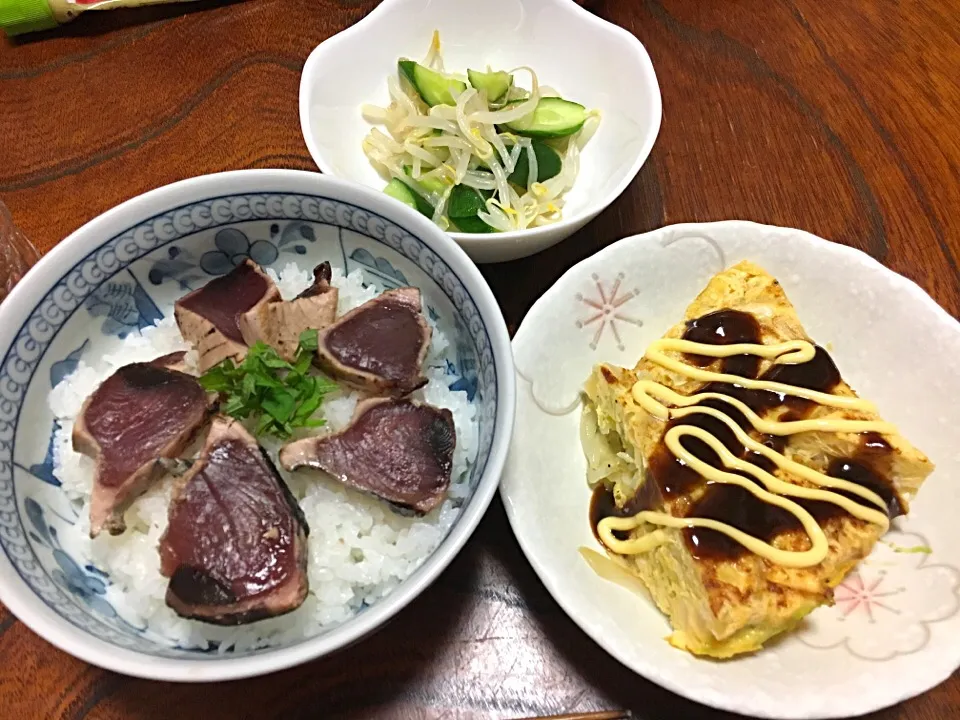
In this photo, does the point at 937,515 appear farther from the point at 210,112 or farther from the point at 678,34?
the point at 210,112

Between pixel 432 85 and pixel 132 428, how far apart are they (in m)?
1.33

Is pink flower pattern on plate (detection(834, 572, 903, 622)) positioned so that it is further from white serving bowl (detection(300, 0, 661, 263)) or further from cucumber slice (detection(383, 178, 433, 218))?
cucumber slice (detection(383, 178, 433, 218))

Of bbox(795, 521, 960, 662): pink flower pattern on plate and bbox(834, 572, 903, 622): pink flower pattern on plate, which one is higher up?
bbox(795, 521, 960, 662): pink flower pattern on plate

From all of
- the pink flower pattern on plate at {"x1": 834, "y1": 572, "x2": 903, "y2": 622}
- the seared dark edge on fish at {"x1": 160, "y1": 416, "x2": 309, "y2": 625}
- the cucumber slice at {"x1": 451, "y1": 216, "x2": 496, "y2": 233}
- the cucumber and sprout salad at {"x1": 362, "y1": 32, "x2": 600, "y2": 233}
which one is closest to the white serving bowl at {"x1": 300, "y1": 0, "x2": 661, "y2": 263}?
the cucumber and sprout salad at {"x1": 362, "y1": 32, "x2": 600, "y2": 233}

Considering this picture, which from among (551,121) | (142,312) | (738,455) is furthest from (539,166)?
(142,312)

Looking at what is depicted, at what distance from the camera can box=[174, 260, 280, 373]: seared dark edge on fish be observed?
4.59 ft

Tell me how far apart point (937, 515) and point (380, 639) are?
1.29m

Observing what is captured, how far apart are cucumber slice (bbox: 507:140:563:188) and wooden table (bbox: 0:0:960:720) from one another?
8.8 inches

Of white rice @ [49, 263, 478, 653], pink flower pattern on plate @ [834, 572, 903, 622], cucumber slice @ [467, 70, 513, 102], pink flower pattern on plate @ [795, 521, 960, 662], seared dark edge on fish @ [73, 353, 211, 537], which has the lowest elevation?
pink flower pattern on plate @ [834, 572, 903, 622]

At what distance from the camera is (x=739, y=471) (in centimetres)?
142

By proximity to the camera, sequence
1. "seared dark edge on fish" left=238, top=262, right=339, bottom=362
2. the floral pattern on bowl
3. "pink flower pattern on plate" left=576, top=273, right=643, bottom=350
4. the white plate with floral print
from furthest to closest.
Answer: "pink flower pattern on plate" left=576, top=273, right=643, bottom=350, "seared dark edge on fish" left=238, top=262, right=339, bottom=362, the white plate with floral print, the floral pattern on bowl

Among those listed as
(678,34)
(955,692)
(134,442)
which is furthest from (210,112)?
(955,692)

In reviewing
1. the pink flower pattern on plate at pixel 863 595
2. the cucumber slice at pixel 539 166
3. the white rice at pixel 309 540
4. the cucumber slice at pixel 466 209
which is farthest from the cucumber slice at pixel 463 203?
the pink flower pattern on plate at pixel 863 595

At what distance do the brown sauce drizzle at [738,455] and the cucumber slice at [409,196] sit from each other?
840 millimetres
